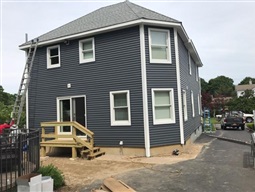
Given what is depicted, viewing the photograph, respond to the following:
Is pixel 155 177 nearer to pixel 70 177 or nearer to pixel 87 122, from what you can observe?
pixel 70 177

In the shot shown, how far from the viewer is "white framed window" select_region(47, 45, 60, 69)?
13891 mm

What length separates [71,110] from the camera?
13.2 meters

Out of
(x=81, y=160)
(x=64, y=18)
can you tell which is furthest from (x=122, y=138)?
(x=64, y=18)

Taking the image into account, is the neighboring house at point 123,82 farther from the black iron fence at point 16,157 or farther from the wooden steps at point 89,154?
the black iron fence at point 16,157

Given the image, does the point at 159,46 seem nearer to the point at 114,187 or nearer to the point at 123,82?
the point at 123,82

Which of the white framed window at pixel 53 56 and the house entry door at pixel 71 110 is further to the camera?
the white framed window at pixel 53 56

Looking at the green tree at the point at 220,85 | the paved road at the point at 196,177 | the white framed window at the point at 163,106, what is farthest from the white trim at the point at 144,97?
the green tree at the point at 220,85

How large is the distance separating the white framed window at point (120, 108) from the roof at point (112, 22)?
10.4 feet

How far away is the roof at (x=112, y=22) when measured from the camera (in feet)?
38.3

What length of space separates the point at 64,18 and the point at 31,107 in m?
→ 7.57

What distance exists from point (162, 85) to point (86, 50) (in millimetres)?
4322

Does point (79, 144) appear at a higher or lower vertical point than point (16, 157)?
lower

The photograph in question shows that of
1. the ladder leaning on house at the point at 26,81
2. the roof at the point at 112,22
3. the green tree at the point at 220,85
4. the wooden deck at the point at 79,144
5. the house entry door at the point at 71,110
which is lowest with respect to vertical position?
the wooden deck at the point at 79,144

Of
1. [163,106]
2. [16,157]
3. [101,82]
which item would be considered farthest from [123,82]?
[16,157]
